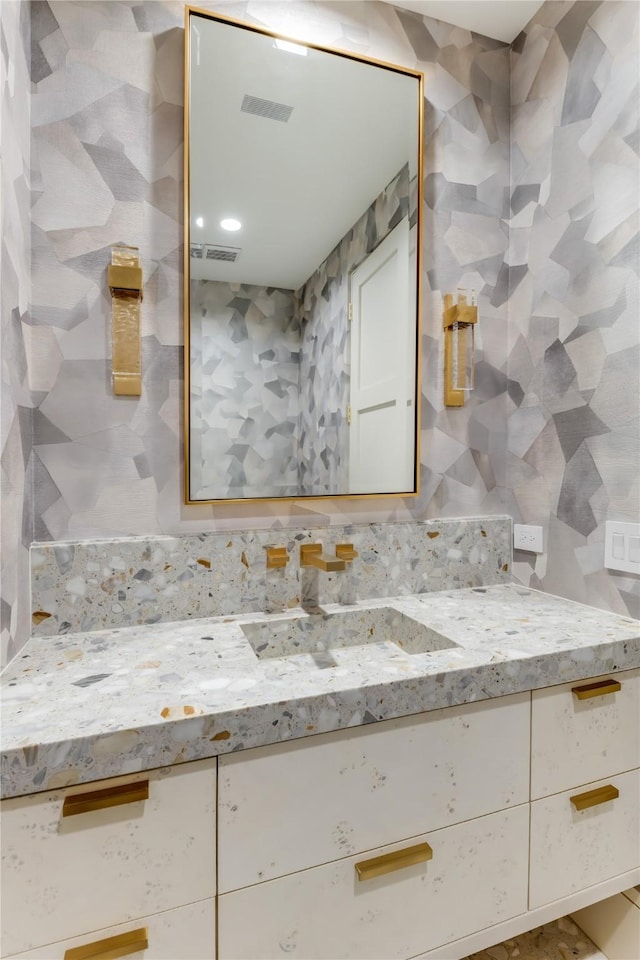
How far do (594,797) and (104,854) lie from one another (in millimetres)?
983

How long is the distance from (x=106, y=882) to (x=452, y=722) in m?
0.61

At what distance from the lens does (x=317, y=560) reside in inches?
49.6

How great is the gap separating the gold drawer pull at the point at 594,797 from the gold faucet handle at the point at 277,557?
31.9 inches

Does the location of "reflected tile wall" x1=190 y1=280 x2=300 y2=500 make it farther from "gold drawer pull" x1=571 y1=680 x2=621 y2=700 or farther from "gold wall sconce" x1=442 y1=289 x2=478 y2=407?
"gold drawer pull" x1=571 y1=680 x2=621 y2=700

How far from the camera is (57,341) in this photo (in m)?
1.18

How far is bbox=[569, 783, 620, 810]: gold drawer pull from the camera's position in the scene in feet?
3.51

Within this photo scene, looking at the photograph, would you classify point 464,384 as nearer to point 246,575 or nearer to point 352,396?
point 352,396

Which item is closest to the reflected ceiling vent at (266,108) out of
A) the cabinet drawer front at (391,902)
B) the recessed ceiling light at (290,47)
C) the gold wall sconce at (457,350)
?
the recessed ceiling light at (290,47)

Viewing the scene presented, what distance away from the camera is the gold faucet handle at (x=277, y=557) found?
4.21 ft

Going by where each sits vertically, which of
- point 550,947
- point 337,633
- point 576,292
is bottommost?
point 550,947

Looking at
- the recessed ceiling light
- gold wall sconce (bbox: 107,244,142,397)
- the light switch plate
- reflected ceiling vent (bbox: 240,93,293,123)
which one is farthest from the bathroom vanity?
the recessed ceiling light

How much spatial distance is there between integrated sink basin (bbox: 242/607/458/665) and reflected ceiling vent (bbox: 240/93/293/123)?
50.9 inches

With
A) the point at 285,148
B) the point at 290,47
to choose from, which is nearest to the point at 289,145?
the point at 285,148

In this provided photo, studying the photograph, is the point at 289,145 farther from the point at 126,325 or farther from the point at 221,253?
the point at 126,325
